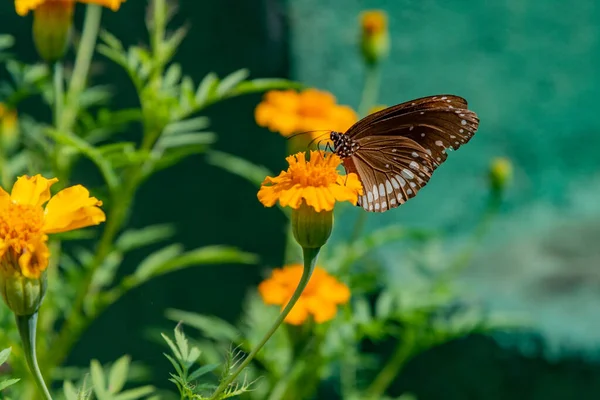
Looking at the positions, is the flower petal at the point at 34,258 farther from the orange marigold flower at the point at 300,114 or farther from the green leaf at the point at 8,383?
the orange marigold flower at the point at 300,114

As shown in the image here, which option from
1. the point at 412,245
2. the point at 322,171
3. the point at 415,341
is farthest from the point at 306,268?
the point at 412,245

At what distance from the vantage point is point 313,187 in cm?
79

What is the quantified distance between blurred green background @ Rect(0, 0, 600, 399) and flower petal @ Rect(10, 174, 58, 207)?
4.48ft

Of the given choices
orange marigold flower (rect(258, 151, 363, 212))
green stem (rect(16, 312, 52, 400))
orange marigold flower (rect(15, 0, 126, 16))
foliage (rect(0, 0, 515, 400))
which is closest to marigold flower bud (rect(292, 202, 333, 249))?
orange marigold flower (rect(258, 151, 363, 212))

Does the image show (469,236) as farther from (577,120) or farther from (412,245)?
(577,120)

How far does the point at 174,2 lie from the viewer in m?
2.05

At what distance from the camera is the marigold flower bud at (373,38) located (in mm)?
1736

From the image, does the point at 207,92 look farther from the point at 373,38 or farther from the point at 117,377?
the point at 373,38

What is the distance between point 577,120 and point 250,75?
2.89ft

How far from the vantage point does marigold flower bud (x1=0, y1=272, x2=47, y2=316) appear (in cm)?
70

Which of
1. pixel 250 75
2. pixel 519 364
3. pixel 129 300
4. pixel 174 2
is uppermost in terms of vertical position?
pixel 174 2

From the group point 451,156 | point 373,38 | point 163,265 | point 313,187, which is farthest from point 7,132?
point 451,156

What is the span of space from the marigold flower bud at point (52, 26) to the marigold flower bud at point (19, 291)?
49 centimetres

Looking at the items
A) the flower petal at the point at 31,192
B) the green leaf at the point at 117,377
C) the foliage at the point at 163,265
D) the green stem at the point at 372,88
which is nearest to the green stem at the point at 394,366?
the foliage at the point at 163,265
